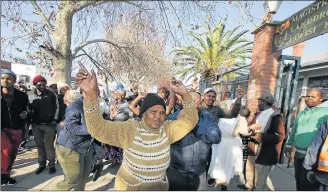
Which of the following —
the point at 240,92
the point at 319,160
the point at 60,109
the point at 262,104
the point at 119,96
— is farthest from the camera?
the point at 119,96

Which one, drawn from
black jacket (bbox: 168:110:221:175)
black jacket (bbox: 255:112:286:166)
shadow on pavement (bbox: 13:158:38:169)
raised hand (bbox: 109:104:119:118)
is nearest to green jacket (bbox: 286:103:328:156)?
black jacket (bbox: 255:112:286:166)

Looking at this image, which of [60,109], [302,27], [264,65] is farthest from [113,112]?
[264,65]

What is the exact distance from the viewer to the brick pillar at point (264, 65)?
5.20m

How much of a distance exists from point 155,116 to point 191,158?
707 mm

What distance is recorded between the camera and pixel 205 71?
35.2 ft

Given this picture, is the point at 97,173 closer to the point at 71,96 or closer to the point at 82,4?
the point at 71,96

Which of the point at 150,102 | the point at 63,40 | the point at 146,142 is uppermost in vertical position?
the point at 63,40

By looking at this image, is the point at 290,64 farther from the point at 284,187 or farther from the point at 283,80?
the point at 284,187

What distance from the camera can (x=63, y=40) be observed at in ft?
6.28

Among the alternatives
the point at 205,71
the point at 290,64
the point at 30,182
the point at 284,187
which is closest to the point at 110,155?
the point at 30,182

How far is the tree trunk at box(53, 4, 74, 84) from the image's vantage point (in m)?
1.74

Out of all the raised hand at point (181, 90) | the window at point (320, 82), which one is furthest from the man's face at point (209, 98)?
the window at point (320, 82)

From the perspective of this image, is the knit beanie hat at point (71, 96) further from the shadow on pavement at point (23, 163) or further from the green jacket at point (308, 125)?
the green jacket at point (308, 125)

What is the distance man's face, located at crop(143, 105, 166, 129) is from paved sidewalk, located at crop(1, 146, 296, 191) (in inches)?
84.1
